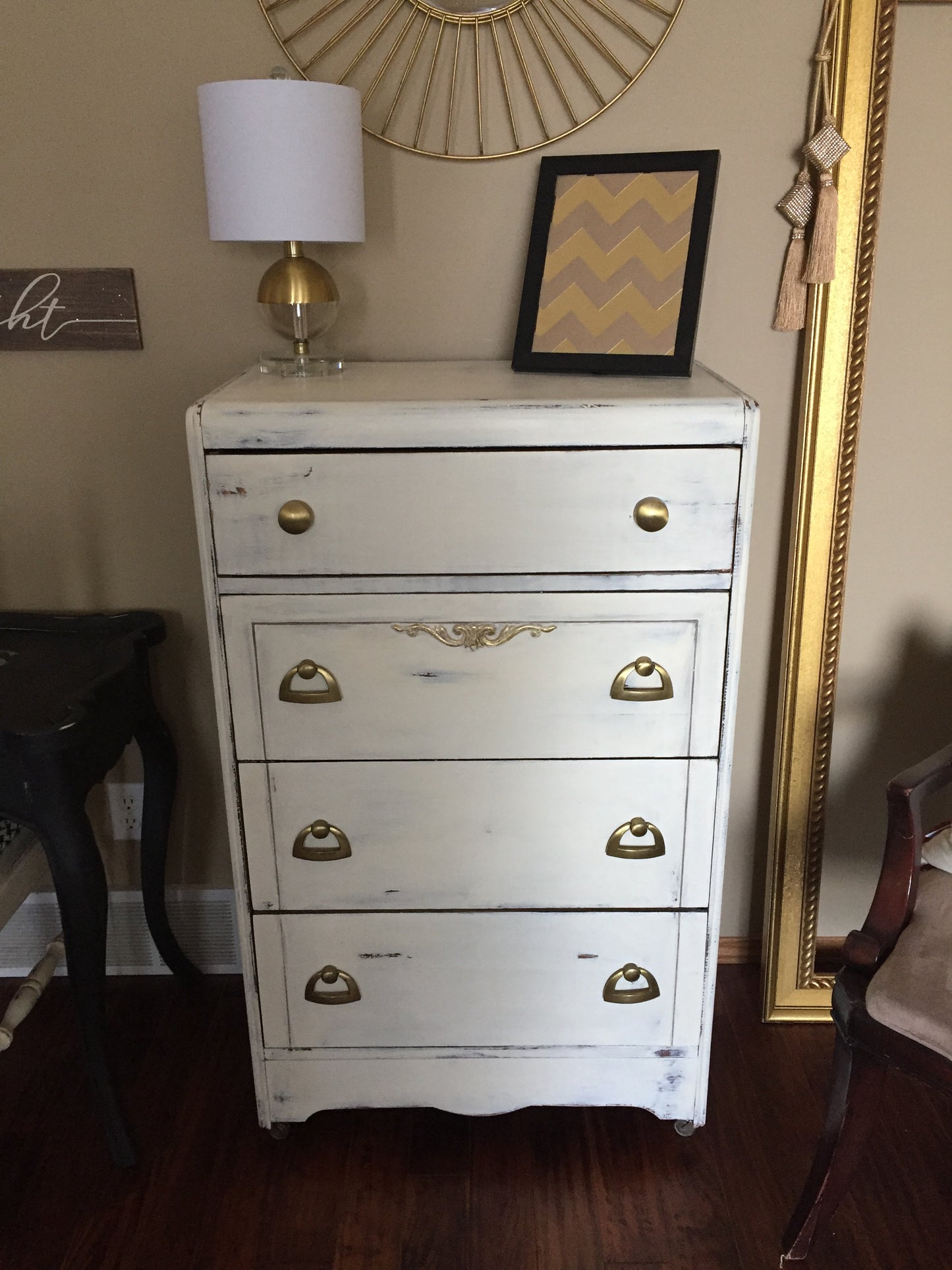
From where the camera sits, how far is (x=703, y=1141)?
5.63 ft

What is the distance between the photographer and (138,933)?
6.87 feet

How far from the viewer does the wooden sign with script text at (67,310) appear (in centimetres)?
171

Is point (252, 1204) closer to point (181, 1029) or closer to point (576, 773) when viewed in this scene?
point (181, 1029)

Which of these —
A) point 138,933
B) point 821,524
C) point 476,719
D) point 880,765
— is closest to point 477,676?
point 476,719

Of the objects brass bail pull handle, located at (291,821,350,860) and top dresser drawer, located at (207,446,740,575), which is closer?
top dresser drawer, located at (207,446,740,575)

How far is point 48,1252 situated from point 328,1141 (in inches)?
17.6

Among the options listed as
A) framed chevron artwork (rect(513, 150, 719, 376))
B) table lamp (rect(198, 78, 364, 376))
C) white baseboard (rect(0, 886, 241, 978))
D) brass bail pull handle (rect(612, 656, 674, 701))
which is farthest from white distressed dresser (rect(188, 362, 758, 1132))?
white baseboard (rect(0, 886, 241, 978))

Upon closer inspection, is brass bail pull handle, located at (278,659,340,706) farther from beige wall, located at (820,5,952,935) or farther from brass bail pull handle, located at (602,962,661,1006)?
beige wall, located at (820,5,952,935)

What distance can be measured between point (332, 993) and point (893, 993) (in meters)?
0.83

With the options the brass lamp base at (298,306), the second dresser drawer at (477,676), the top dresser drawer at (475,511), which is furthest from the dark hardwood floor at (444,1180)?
the brass lamp base at (298,306)

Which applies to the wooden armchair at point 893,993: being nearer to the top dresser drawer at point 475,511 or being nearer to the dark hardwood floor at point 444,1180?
the dark hardwood floor at point 444,1180

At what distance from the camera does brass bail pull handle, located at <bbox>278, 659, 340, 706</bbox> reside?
1.42 m

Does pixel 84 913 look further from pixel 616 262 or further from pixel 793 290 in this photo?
pixel 793 290

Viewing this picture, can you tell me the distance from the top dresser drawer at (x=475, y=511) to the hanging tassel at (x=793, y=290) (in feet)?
1.62
